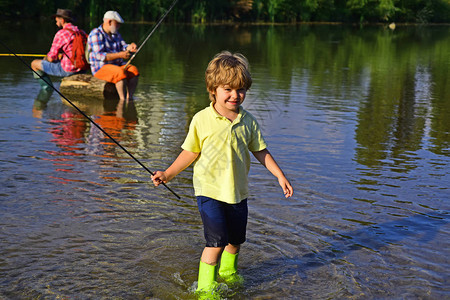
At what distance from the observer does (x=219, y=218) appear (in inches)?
142

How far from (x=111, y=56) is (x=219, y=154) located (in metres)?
7.15

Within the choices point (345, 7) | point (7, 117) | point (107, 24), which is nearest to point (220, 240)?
point (7, 117)

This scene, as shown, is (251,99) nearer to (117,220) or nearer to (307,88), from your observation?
(307,88)

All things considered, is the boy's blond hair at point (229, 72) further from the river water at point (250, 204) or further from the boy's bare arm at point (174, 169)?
the river water at point (250, 204)

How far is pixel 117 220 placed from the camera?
498 centimetres

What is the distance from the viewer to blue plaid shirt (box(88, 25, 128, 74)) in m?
10.4

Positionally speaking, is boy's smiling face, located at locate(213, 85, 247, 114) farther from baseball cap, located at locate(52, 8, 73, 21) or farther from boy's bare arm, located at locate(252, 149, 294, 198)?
baseball cap, located at locate(52, 8, 73, 21)

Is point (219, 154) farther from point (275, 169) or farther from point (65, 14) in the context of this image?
point (65, 14)

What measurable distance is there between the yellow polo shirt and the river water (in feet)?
2.17

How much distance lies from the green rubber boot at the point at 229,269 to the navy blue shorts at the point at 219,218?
0.30 m

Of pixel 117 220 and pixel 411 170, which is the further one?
pixel 411 170

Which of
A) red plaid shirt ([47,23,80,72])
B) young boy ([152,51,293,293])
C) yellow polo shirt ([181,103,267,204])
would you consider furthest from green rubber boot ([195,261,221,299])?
red plaid shirt ([47,23,80,72])

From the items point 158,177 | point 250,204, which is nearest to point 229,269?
point 158,177

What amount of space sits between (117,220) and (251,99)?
6855 mm
